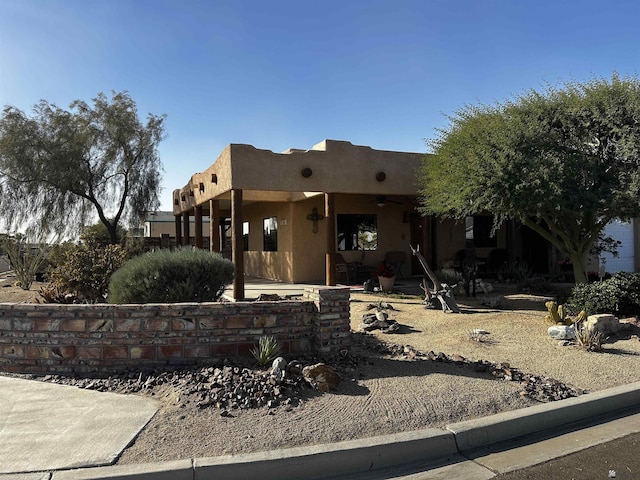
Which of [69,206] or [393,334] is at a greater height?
[69,206]

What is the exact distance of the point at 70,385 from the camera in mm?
5148

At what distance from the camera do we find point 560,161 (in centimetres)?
974

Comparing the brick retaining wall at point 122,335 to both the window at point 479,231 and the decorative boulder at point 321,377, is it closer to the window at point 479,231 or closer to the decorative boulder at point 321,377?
the decorative boulder at point 321,377

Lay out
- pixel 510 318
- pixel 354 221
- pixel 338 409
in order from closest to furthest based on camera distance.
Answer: pixel 338 409 → pixel 510 318 → pixel 354 221

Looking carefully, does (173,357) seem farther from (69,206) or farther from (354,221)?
(69,206)

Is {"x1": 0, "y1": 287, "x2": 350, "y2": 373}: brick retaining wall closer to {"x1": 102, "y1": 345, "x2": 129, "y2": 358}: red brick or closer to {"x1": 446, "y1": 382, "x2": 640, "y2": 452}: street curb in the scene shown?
{"x1": 102, "y1": 345, "x2": 129, "y2": 358}: red brick

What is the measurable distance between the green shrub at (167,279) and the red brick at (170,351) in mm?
1621

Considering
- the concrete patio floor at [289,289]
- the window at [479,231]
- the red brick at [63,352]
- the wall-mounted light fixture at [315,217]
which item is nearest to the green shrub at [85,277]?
the concrete patio floor at [289,289]

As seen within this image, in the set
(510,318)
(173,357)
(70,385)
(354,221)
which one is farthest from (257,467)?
(354,221)

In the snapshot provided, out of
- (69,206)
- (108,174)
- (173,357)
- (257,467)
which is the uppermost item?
(108,174)

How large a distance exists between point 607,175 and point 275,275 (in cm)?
1083

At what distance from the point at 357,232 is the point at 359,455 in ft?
43.9

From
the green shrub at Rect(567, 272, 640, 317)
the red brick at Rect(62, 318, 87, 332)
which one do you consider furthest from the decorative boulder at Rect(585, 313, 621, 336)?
the red brick at Rect(62, 318, 87, 332)

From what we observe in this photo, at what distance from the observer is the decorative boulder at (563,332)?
7.28 meters
